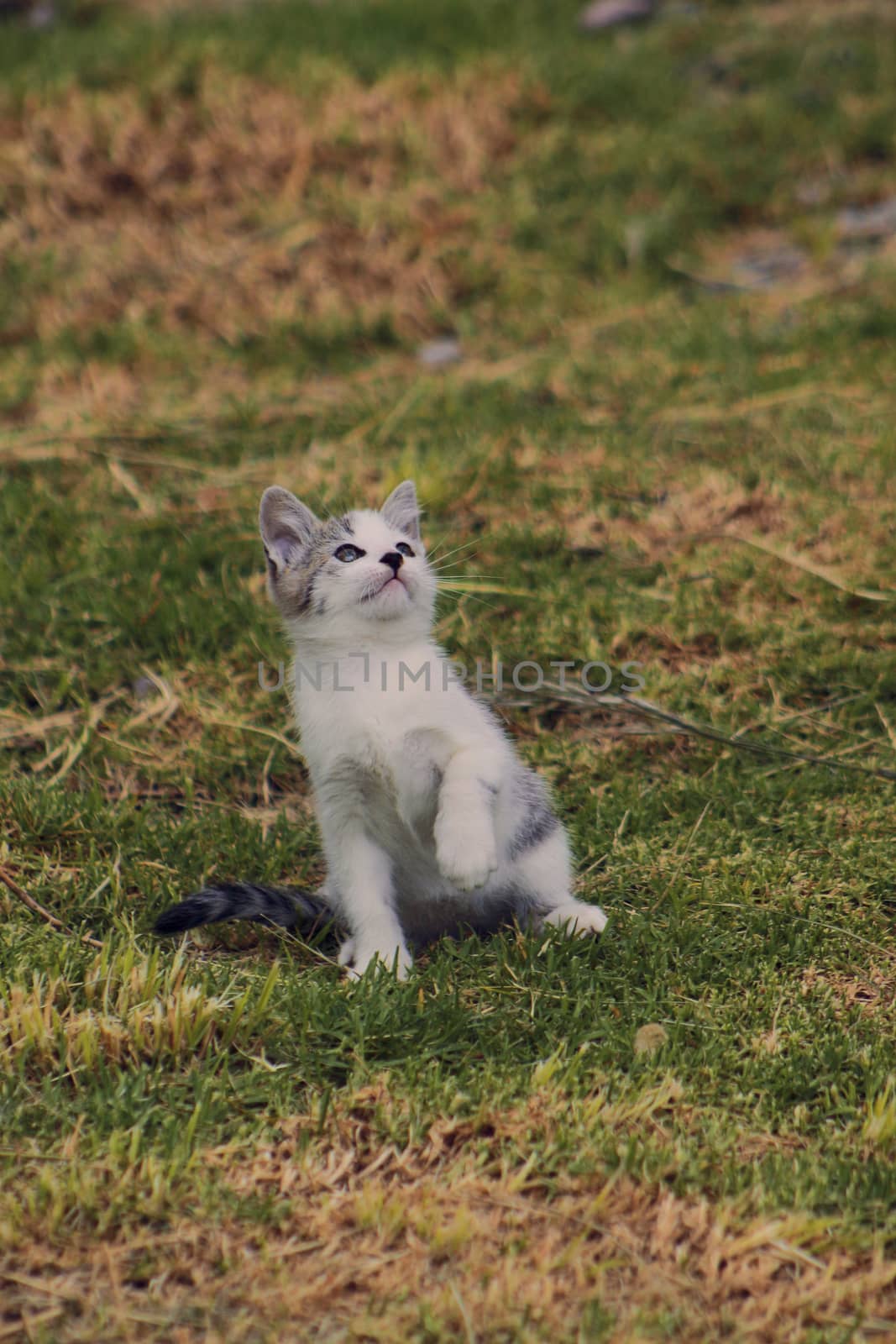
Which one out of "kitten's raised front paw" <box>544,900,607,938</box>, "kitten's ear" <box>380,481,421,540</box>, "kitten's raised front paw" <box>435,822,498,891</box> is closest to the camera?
"kitten's raised front paw" <box>435,822,498,891</box>

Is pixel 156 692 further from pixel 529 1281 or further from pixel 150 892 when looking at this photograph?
pixel 529 1281

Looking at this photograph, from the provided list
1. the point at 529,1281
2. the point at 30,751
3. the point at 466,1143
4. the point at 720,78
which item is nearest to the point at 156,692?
the point at 30,751

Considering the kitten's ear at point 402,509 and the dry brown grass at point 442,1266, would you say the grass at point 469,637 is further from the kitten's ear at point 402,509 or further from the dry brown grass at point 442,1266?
the kitten's ear at point 402,509

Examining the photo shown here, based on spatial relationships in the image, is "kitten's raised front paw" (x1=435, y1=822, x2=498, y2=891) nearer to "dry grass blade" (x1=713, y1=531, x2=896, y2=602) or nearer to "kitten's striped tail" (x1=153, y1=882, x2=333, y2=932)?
"kitten's striped tail" (x1=153, y1=882, x2=333, y2=932)

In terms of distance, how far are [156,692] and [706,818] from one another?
1973mm

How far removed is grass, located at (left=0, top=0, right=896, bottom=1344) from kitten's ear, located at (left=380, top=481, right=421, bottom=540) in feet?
3.17

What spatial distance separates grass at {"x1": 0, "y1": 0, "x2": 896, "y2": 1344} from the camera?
2469mm

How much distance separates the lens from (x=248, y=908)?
3.22 meters

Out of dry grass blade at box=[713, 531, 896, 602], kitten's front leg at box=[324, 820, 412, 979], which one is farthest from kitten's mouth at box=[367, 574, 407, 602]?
dry grass blade at box=[713, 531, 896, 602]

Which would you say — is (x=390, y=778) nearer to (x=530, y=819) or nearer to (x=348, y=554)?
(x=530, y=819)

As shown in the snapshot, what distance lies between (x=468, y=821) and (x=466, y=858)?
0.29 feet

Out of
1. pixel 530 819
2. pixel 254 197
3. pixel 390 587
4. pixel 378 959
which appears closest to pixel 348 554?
pixel 390 587

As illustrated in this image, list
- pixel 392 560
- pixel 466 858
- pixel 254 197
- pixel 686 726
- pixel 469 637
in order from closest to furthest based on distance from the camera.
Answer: pixel 466 858, pixel 392 560, pixel 686 726, pixel 469 637, pixel 254 197

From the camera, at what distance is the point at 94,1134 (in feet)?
8.55
